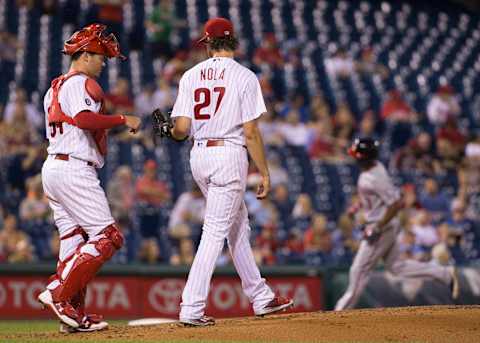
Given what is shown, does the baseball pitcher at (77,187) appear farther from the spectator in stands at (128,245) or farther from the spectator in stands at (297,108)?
the spectator in stands at (297,108)

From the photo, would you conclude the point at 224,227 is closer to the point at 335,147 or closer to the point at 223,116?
the point at 223,116

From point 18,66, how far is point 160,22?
261 centimetres

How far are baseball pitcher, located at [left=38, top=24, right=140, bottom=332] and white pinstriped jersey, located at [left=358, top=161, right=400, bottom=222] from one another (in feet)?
12.0

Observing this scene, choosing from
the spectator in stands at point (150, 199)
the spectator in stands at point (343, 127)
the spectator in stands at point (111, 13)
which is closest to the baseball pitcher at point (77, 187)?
the spectator in stands at point (150, 199)

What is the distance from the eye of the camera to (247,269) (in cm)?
691

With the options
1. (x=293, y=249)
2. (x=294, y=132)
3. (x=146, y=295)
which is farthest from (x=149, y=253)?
(x=294, y=132)

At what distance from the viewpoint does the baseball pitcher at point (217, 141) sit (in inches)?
259

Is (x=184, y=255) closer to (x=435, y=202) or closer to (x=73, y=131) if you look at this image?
(x=435, y=202)

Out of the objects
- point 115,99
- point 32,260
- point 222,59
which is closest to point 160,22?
point 115,99

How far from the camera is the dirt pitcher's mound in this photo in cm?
625

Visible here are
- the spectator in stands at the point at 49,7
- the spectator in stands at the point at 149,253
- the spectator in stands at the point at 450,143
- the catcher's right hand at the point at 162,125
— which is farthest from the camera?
Result: the spectator in stands at the point at 49,7

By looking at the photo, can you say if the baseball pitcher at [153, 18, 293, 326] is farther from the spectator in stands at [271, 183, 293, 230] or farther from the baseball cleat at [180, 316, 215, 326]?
the spectator in stands at [271, 183, 293, 230]

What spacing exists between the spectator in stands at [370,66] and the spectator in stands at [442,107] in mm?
2119

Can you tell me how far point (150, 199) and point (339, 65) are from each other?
6.84 m
